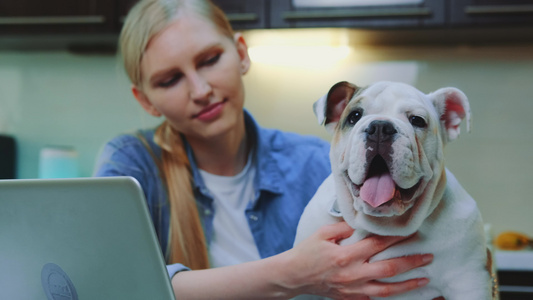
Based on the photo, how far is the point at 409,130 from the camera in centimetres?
59

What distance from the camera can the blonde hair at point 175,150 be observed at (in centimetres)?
97

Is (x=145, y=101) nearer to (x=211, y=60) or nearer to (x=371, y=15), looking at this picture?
(x=211, y=60)

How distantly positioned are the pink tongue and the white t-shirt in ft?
1.34

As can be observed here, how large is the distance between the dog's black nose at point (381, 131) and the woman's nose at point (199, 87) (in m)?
0.42

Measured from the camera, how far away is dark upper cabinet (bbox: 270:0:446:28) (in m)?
1.73

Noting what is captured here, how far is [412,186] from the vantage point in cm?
59

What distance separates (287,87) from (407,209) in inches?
52.4

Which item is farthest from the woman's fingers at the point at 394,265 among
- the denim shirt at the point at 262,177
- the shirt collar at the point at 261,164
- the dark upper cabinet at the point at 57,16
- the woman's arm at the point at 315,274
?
the dark upper cabinet at the point at 57,16

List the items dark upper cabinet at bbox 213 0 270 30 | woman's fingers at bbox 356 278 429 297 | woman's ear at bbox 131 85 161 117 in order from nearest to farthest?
woman's fingers at bbox 356 278 429 297
woman's ear at bbox 131 85 161 117
dark upper cabinet at bbox 213 0 270 30

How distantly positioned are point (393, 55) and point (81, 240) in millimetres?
1574

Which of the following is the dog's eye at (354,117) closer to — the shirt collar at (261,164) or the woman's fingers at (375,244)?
the woman's fingers at (375,244)

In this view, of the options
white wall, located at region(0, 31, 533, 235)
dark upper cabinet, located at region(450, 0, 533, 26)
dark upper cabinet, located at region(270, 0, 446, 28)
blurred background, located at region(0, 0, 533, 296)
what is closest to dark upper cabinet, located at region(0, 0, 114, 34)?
blurred background, located at region(0, 0, 533, 296)

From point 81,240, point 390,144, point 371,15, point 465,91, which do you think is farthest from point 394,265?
point 465,91

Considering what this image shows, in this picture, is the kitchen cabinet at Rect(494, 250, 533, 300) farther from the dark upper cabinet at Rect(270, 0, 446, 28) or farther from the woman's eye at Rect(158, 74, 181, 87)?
the woman's eye at Rect(158, 74, 181, 87)
